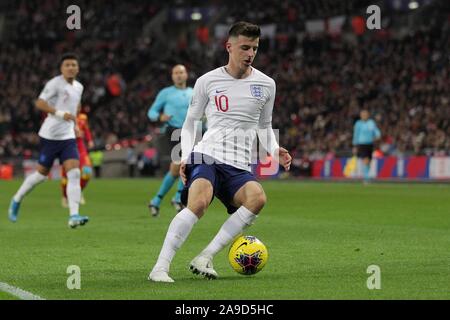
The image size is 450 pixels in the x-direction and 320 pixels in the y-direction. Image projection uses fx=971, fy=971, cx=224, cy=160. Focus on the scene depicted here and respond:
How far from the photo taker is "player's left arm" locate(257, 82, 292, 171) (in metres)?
8.34

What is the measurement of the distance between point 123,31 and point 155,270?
4583 cm

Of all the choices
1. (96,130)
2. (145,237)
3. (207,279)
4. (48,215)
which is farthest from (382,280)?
(96,130)

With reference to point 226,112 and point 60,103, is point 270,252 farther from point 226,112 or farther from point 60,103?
point 60,103

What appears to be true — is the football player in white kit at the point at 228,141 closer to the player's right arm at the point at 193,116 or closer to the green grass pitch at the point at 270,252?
the player's right arm at the point at 193,116

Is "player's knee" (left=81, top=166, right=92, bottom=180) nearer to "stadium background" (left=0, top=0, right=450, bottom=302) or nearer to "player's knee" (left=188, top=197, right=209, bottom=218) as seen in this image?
"stadium background" (left=0, top=0, right=450, bottom=302)

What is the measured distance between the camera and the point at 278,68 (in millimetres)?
44219

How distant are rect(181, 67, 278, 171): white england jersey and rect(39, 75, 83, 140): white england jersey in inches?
232

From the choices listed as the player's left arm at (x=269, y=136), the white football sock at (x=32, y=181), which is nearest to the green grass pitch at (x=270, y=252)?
the white football sock at (x=32, y=181)

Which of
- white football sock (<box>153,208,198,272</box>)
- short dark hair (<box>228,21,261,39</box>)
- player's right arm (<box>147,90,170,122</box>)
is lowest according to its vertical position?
white football sock (<box>153,208,198,272</box>)

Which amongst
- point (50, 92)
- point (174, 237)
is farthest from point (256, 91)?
point (50, 92)

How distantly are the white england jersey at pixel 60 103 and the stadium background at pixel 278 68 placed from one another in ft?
62.5

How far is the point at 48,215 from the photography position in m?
16.8

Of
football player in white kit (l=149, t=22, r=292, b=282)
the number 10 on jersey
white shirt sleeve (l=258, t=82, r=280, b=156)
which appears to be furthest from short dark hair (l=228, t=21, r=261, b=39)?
white shirt sleeve (l=258, t=82, r=280, b=156)

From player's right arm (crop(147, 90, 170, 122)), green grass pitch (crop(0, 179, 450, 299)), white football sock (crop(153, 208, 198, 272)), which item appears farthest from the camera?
player's right arm (crop(147, 90, 170, 122))
